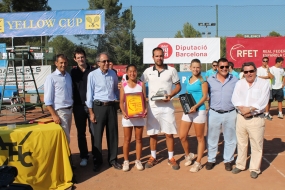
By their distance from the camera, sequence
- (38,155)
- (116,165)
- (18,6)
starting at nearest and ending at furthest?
(38,155), (116,165), (18,6)

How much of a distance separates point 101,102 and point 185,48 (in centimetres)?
848

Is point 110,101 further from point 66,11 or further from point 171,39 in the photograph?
point 66,11

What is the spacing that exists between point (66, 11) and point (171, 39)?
14.8 ft

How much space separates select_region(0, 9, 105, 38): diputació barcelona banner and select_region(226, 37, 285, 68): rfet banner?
5.30 meters

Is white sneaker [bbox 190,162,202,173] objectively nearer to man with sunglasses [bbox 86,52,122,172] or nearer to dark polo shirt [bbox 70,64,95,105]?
man with sunglasses [bbox 86,52,122,172]

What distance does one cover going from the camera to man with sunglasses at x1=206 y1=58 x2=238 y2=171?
5473 millimetres

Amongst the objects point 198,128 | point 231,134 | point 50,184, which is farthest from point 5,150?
point 231,134

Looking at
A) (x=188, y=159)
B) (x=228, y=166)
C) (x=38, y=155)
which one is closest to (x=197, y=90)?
(x=188, y=159)

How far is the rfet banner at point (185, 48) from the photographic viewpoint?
1336cm

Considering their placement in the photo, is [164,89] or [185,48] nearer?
[164,89]

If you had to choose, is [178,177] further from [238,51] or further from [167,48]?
[238,51]

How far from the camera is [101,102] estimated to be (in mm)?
5629

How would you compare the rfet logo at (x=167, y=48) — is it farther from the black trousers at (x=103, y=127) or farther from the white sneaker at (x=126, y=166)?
the white sneaker at (x=126, y=166)

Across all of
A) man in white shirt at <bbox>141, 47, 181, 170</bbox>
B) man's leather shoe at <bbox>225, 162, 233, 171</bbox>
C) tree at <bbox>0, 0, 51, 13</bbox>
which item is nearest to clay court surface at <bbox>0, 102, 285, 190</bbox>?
man's leather shoe at <bbox>225, 162, 233, 171</bbox>
